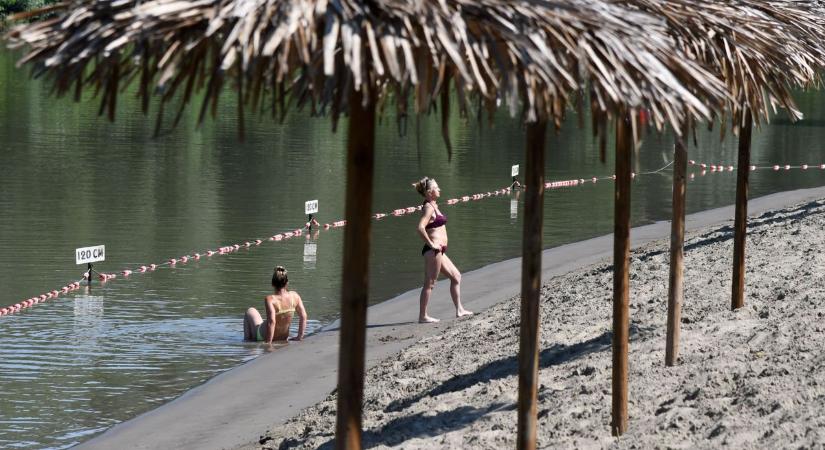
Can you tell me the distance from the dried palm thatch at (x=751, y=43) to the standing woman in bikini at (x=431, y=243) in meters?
5.04

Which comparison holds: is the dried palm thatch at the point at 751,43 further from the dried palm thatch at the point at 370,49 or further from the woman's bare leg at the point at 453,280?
the woman's bare leg at the point at 453,280

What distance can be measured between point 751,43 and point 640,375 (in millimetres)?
2451

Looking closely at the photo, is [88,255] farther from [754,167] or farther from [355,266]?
[754,167]

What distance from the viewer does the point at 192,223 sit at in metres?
22.5

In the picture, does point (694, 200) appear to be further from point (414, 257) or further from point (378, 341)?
point (378, 341)

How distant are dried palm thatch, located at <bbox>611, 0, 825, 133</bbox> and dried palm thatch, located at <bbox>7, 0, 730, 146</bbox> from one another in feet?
4.06

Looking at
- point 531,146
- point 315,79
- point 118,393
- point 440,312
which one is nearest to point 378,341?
point 440,312

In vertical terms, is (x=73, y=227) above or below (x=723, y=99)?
below

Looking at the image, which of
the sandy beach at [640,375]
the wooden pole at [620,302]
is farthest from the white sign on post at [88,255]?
the wooden pole at [620,302]

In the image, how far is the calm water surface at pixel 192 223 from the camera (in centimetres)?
1309

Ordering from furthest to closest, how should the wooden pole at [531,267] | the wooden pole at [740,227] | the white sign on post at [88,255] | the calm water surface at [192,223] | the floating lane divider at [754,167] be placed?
the floating lane divider at [754,167]
the white sign on post at [88,255]
the calm water surface at [192,223]
the wooden pole at [740,227]
the wooden pole at [531,267]

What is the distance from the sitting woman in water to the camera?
14008 mm

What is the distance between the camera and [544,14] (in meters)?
5.49

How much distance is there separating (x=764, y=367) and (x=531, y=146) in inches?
117
